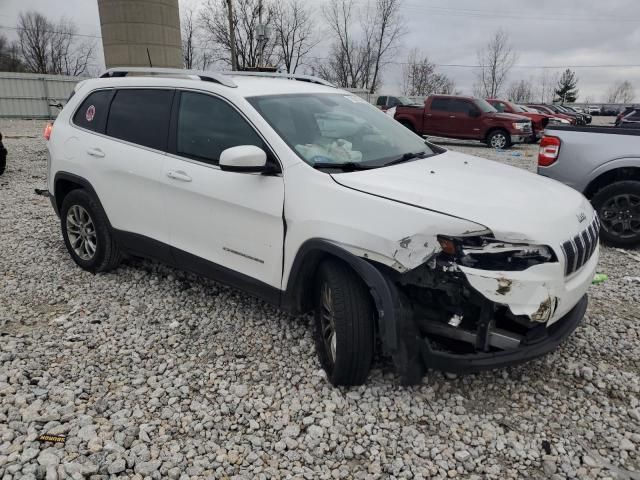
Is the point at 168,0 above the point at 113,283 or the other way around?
above

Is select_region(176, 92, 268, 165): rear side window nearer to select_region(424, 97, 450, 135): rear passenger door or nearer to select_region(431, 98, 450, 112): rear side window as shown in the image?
select_region(424, 97, 450, 135): rear passenger door

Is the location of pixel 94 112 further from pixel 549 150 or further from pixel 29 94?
pixel 29 94

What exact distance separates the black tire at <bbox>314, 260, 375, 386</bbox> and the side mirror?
721 mm

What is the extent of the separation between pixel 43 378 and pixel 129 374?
50 cm

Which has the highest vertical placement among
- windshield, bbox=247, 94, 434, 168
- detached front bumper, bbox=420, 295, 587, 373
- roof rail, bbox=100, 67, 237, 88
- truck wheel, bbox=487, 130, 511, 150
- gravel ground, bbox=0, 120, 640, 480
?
roof rail, bbox=100, 67, 237, 88

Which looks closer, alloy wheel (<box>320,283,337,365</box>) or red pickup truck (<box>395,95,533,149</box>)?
alloy wheel (<box>320,283,337,365</box>)

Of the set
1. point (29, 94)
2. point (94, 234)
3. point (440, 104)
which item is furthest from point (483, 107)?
point (29, 94)

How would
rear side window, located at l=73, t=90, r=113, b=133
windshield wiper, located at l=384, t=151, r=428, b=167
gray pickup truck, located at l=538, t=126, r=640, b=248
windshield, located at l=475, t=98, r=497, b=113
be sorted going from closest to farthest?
windshield wiper, located at l=384, t=151, r=428, b=167
rear side window, located at l=73, t=90, r=113, b=133
gray pickup truck, located at l=538, t=126, r=640, b=248
windshield, located at l=475, t=98, r=497, b=113

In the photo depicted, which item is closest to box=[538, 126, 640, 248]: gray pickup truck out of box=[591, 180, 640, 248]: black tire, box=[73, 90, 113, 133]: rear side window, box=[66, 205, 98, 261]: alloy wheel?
box=[591, 180, 640, 248]: black tire

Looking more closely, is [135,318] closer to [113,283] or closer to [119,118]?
[113,283]

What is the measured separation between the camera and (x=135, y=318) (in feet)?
12.5

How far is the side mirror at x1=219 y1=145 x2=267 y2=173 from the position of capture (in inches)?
113

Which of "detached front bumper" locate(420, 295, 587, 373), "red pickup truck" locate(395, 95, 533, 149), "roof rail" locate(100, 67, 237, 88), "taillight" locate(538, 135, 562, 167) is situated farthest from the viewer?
"red pickup truck" locate(395, 95, 533, 149)

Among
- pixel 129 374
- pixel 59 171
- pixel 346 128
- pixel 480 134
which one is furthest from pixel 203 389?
pixel 480 134
